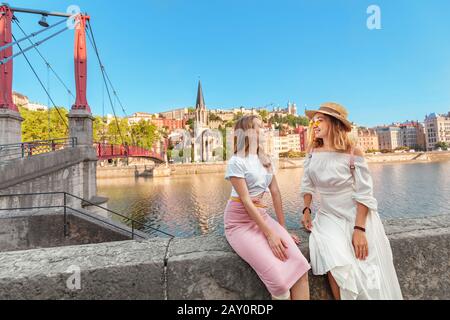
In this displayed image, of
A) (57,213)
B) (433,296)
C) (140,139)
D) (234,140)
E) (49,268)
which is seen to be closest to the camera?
(49,268)

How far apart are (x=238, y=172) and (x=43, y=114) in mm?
41274

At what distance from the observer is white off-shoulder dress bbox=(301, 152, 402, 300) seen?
1530 millimetres

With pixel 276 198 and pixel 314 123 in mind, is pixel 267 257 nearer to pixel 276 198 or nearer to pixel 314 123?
pixel 276 198

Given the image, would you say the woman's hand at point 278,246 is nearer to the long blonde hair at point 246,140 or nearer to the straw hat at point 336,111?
the long blonde hair at point 246,140

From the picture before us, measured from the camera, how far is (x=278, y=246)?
1574 millimetres

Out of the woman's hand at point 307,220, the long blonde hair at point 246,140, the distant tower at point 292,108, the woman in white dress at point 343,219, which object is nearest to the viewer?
the woman in white dress at point 343,219

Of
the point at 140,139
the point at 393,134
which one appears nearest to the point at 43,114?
the point at 140,139

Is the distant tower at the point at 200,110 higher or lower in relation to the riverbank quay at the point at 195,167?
higher

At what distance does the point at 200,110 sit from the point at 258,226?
109m

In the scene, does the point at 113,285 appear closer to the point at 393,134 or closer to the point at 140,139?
the point at 140,139

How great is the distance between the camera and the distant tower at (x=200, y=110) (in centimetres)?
10675

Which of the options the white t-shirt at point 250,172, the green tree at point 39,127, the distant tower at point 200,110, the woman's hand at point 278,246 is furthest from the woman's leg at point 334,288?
the distant tower at point 200,110

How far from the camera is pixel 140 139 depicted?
2467 inches

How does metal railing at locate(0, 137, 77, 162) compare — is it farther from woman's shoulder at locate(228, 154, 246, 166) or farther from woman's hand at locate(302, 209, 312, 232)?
woman's hand at locate(302, 209, 312, 232)
